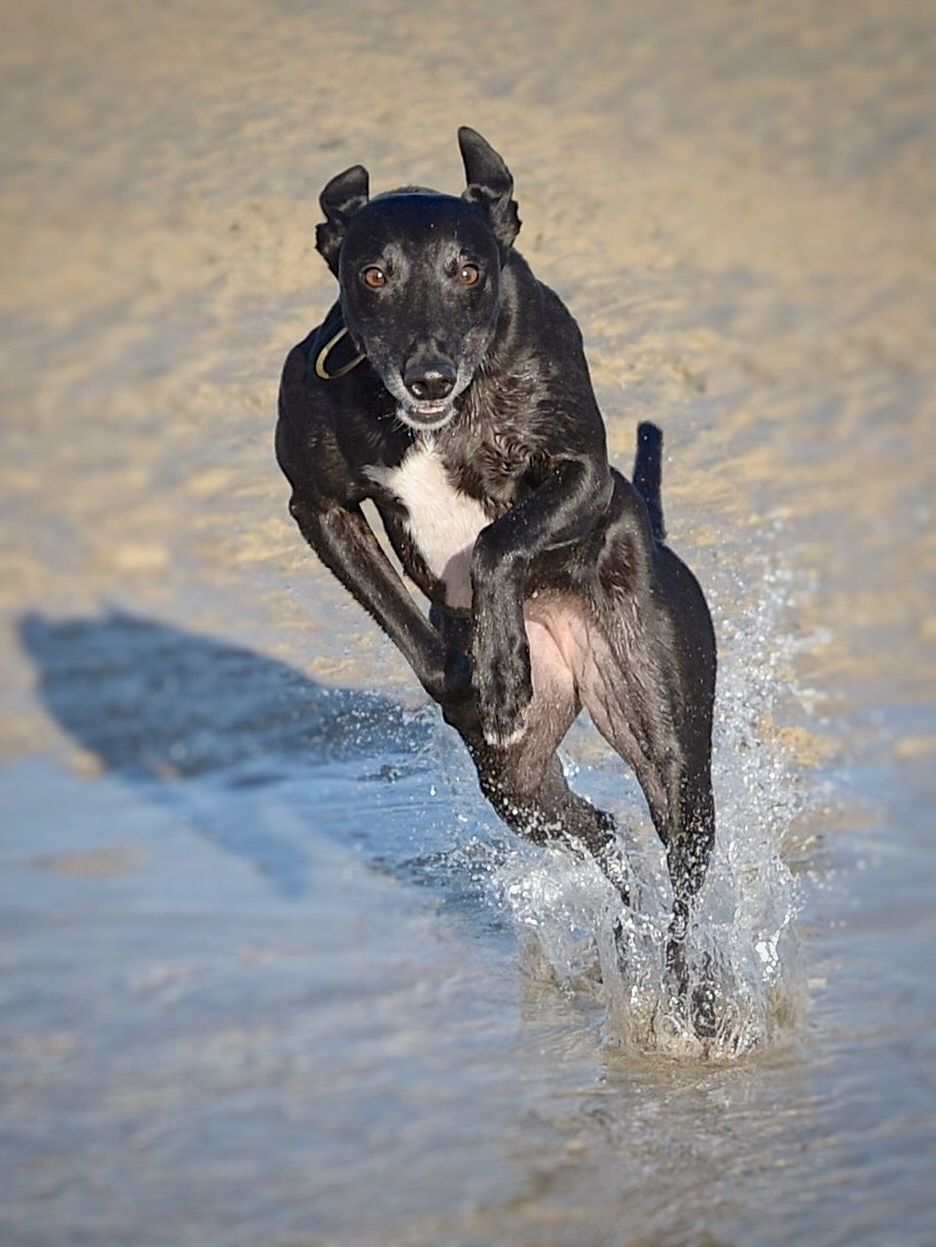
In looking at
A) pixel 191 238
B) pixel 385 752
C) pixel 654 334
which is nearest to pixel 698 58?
pixel 191 238

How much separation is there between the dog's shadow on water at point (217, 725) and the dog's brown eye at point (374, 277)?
1794mm

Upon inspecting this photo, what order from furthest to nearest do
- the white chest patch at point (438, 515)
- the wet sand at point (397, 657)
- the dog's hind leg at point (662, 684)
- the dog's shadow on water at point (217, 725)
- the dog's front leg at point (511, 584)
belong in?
the dog's shadow on water at point (217, 725), the dog's hind leg at point (662, 684), the white chest patch at point (438, 515), the dog's front leg at point (511, 584), the wet sand at point (397, 657)

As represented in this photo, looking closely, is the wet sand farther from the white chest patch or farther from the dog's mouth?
the dog's mouth

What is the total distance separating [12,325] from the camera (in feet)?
38.8

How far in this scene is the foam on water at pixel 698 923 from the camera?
4.42 m

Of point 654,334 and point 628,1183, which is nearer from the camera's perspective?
point 628,1183

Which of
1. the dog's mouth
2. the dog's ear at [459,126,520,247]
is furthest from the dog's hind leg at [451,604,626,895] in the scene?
the dog's ear at [459,126,520,247]

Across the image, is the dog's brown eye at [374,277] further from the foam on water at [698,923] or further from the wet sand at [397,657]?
the wet sand at [397,657]

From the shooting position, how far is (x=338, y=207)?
4.41 meters

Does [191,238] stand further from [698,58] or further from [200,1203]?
[200,1203]

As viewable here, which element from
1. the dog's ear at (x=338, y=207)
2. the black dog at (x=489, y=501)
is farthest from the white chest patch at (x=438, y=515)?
the dog's ear at (x=338, y=207)

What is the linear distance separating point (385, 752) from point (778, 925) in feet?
6.34

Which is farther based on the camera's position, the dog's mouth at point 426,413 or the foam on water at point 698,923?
the foam on water at point 698,923

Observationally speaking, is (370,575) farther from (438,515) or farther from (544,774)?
(544,774)
